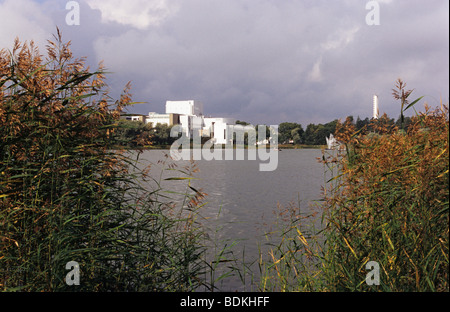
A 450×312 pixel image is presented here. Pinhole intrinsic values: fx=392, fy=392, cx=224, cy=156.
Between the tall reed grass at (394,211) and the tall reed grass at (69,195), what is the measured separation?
2310 millimetres

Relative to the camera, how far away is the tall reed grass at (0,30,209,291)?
210 inches

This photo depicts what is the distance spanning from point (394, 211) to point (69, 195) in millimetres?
A: 4582

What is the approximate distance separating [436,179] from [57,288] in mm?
5049

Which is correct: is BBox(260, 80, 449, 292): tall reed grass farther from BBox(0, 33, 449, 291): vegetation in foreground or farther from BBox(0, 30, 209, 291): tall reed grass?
Result: BBox(0, 30, 209, 291): tall reed grass

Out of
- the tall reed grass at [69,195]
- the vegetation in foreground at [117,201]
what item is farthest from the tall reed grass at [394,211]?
the tall reed grass at [69,195]

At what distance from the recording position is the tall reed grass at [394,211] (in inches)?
190

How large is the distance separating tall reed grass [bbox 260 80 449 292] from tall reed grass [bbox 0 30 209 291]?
2.31 metres

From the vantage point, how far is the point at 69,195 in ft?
18.8

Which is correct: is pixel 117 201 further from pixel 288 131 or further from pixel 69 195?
pixel 288 131

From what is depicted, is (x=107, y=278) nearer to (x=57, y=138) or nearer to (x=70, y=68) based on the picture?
(x=57, y=138)

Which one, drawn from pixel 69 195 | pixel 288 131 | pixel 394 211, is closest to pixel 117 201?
pixel 69 195
